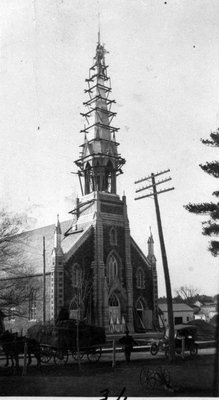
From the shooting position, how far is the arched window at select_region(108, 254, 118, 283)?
3897cm

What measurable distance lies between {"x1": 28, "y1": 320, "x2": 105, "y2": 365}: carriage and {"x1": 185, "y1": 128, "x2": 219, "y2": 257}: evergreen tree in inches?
386

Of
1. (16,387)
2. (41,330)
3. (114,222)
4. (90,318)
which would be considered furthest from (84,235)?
(16,387)

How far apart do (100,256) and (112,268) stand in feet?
6.58

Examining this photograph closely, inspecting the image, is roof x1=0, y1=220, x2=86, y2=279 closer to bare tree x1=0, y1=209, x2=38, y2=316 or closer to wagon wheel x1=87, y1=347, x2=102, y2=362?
bare tree x1=0, y1=209, x2=38, y2=316

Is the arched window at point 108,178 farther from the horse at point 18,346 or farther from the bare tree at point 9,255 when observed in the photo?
the horse at point 18,346

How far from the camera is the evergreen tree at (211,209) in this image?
499 inches

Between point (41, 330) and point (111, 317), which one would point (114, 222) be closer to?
point (111, 317)

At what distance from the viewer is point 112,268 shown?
130 ft

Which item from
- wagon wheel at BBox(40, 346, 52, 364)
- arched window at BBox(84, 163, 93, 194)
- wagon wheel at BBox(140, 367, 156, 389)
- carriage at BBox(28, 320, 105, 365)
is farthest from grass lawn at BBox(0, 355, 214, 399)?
arched window at BBox(84, 163, 93, 194)

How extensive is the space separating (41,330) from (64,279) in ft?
48.3

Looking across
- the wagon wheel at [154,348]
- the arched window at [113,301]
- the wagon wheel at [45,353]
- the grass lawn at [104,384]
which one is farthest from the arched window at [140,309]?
the grass lawn at [104,384]

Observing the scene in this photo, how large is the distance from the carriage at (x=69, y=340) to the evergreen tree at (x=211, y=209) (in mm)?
9804

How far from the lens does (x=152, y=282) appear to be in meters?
42.4

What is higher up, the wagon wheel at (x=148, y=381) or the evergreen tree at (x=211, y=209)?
the evergreen tree at (x=211, y=209)
